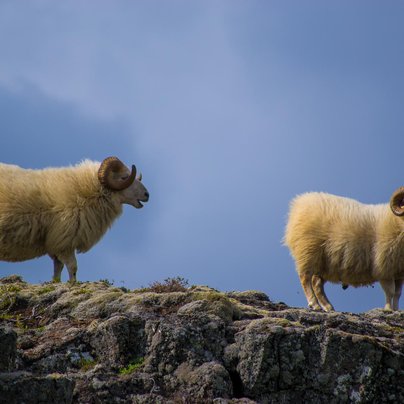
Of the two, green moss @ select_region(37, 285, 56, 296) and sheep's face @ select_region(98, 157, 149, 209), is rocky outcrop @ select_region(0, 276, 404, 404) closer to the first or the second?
green moss @ select_region(37, 285, 56, 296)

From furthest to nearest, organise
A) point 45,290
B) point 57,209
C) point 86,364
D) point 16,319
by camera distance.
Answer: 1. point 57,209
2. point 45,290
3. point 16,319
4. point 86,364

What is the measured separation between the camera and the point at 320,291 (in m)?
19.3

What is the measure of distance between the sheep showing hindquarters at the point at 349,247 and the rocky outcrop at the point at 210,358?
773 centimetres

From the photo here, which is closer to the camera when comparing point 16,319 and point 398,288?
point 16,319

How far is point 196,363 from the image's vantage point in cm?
1032

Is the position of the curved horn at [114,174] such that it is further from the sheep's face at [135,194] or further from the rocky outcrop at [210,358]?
the rocky outcrop at [210,358]

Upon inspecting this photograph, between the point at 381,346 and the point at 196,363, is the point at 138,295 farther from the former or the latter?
the point at 381,346

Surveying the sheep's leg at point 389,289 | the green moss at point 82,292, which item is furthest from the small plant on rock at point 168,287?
the sheep's leg at point 389,289

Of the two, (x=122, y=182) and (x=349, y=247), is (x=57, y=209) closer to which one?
(x=122, y=182)

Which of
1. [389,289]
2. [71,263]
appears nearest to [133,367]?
[71,263]

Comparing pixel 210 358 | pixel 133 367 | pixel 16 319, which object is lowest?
pixel 133 367

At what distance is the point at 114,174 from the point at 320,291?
18.2 feet

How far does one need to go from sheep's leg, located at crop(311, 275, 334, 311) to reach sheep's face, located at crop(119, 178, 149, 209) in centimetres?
448

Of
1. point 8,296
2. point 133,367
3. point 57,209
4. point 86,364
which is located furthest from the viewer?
point 57,209
